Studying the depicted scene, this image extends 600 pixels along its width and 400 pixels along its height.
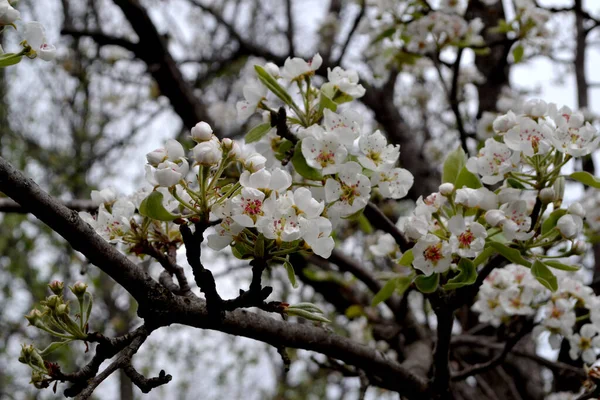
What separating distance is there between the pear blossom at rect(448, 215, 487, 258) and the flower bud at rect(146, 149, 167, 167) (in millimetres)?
613

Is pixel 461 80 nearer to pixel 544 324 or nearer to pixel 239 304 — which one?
pixel 544 324

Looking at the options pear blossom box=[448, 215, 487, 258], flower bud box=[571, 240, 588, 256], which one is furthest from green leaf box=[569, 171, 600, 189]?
pear blossom box=[448, 215, 487, 258]

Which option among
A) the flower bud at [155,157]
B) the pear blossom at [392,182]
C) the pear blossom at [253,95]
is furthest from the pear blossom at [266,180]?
the pear blossom at [253,95]

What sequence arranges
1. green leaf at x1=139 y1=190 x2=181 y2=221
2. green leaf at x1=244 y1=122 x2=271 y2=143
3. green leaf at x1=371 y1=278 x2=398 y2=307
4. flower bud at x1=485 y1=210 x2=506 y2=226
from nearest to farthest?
green leaf at x1=139 y1=190 x2=181 y2=221 < flower bud at x1=485 y1=210 x2=506 y2=226 < green leaf at x1=244 y1=122 x2=271 y2=143 < green leaf at x1=371 y1=278 x2=398 y2=307

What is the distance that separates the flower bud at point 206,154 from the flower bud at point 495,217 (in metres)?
0.59

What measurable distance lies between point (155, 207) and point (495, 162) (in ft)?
2.51

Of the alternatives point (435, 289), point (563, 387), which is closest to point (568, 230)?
point (435, 289)

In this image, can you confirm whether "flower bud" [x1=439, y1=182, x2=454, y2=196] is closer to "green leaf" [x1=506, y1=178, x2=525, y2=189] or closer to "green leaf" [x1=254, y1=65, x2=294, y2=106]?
"green leaf" [x1=506, y1=178, x2=525, y2=189]

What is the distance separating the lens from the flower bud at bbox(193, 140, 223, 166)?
3.26 ft

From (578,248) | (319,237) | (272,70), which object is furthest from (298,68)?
(578,248)

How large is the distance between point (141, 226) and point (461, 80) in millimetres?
2903

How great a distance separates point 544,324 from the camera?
179 centimetres

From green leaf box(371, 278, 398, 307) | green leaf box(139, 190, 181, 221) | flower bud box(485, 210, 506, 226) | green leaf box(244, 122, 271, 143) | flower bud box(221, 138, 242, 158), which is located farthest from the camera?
green leaf box(371, 278, 398, 307)

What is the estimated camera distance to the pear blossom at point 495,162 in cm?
125
